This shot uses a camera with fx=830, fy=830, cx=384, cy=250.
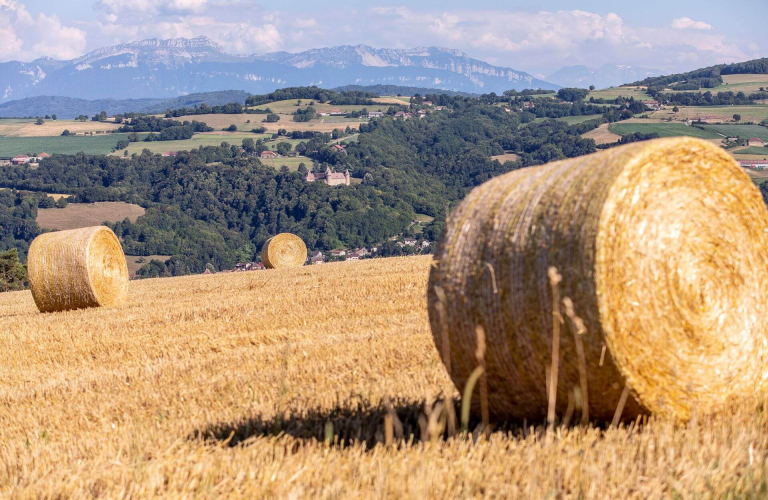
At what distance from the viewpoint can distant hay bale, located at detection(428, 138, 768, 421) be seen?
4.82 meters

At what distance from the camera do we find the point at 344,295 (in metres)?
14.8

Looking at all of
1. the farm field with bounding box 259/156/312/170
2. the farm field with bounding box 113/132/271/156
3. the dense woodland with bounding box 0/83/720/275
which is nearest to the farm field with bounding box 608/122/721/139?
the dense woodland with bounding box 0/83/720/275

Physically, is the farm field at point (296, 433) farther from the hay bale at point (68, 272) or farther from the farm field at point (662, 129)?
the farm field at point (662, 129)

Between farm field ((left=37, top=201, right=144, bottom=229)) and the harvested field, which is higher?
the harvested field

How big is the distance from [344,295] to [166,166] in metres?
103

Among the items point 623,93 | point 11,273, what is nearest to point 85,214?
point 11,273

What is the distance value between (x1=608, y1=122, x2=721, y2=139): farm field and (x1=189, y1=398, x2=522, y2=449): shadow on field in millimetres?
86465

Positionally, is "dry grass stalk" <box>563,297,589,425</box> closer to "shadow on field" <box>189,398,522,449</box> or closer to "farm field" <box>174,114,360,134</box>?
"shadow on field" <box>189,398,522,449</box>

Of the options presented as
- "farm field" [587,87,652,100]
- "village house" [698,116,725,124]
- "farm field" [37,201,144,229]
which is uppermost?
"farm field" [587,87,652,100]

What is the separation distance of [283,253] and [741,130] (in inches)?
2874

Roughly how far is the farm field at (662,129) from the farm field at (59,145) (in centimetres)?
7745

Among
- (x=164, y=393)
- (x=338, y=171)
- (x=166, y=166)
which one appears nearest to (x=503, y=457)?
(x=164, y=393)

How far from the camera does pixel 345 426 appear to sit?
5.58 meters

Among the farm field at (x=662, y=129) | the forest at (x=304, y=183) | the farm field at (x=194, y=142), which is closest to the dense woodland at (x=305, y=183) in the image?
the forest at (x=304, y=183)
